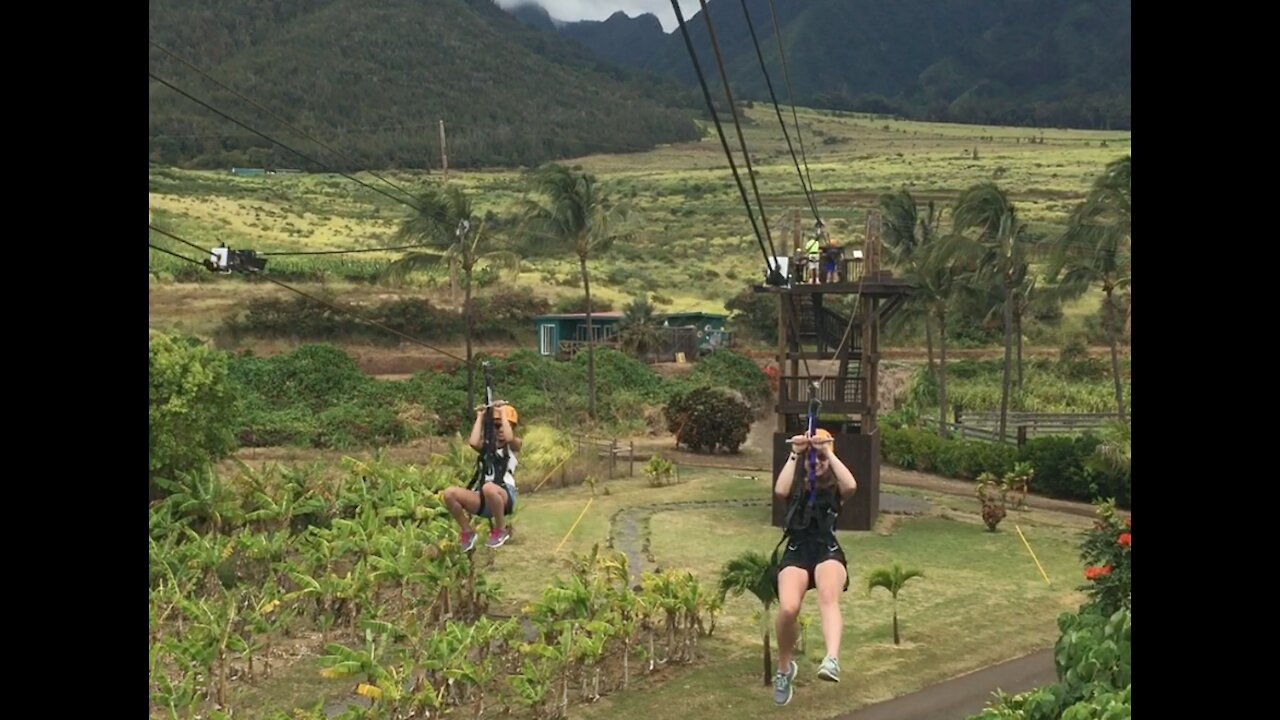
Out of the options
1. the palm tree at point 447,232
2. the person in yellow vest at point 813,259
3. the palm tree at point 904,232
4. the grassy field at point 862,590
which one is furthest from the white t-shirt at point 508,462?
the palm tree at point 904,232

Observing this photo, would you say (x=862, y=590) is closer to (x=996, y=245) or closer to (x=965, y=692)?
(x=965, y=692)

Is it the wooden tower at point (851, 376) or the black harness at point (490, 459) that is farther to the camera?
the wooden tower at point (851, 376)

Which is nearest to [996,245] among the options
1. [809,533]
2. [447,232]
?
[447,232]

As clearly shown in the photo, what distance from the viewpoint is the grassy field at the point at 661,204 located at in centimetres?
7106

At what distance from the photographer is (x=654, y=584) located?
1709 centimetres

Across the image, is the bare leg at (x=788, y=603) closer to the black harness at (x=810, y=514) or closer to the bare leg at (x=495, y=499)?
the black harness at (x=810, y=514)

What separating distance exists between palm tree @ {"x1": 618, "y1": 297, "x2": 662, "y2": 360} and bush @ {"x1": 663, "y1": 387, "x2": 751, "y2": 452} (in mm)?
13680

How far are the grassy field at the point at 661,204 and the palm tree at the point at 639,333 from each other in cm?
738

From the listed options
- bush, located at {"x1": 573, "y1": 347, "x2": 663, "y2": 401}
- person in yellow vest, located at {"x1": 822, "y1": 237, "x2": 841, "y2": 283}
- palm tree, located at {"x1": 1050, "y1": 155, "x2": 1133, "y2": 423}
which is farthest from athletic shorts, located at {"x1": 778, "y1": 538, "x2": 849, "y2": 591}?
bush, located at {"x1": 573, "y1": 347, "x2": 663, "y2": 401}

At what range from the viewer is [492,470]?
13.7m

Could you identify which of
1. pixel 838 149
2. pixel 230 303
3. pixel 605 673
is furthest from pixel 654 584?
pixel 838 149

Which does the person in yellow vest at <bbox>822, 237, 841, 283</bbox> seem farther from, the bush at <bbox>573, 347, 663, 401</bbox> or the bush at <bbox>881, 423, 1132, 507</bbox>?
the bush at <bbox>573, 347, 663, 401</bbox>

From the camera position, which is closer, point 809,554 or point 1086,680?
point 809,554

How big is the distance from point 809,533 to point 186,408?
17.8 metres
